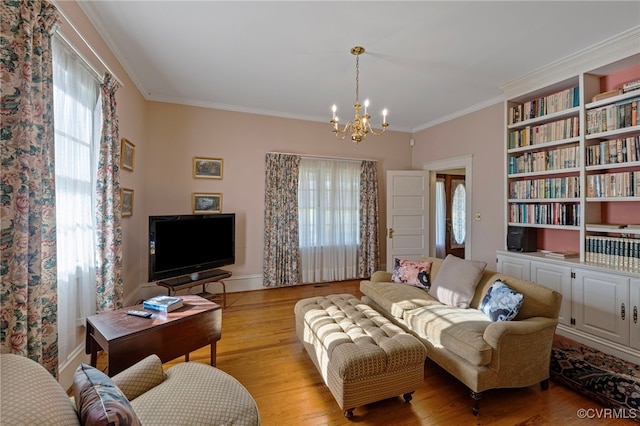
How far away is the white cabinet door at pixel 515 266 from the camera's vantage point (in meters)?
3.22

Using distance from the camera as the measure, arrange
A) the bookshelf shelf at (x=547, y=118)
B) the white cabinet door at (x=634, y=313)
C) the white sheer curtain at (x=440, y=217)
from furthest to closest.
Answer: the white sheer curtain at (x=440, y=217)
the bookshelf shelf at (x=547, y=118)
the white cabinet door at (x=634, y=313)

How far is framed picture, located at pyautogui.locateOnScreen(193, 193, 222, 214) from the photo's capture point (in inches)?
166

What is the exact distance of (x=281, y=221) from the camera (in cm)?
460

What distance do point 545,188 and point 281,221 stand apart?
363cm

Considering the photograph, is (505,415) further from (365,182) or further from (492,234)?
→ (365,182)

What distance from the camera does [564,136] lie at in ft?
10.1

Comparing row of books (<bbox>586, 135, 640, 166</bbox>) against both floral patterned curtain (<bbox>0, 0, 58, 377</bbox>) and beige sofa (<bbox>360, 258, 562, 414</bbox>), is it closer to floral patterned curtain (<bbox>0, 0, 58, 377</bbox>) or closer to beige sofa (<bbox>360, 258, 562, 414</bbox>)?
beige sofa (<bbox>360, 258, 562, 414</bbox>)

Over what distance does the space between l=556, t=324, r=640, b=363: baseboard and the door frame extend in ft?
5.28

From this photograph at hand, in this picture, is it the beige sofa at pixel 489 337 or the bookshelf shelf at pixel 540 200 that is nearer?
the beige sofa at pixel 489 337

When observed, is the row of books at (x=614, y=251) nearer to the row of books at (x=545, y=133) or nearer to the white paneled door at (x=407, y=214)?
the row of books at (x=545, y=133)

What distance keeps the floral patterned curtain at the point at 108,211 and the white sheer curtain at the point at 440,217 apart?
20.4 ft

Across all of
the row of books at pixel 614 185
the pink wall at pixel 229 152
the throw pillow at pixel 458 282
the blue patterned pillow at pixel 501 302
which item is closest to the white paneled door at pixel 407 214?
the pink wall at pixel 229 152

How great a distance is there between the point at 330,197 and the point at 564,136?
127 inches

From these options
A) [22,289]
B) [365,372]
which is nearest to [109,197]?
[22,289]
